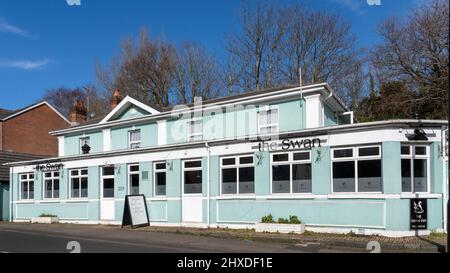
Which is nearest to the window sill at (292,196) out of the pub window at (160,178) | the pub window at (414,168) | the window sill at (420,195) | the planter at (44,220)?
the window sill at (420,195)

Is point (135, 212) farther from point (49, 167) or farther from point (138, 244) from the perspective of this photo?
point (49, 167)

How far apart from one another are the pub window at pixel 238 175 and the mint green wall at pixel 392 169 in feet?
17.7

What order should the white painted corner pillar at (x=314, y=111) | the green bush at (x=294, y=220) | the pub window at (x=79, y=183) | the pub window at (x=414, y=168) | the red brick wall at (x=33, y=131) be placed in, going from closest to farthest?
1. the pub window at (x=414, y=168)
2. the green bush at (x=294, y=220)
3. the white painted corner pillar at (x=314, y=111)
4. the pub window at (x=79, y=183)
5. the red brick wall at (x=33, y=131)

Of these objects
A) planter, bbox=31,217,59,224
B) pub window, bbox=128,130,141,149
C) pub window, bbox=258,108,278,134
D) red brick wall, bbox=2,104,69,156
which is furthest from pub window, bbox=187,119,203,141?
red brick wall, bbox=2,104,69,156

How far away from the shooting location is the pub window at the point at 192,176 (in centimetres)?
2164

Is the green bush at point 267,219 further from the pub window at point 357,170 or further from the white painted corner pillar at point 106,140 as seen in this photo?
the white painted corner pillar at point 106,140

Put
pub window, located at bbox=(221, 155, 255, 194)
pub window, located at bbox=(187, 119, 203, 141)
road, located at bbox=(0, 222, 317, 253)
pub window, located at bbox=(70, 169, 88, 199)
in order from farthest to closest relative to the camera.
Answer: pub window, located at bbox=(70, 169, 88, 199) → pub window, located at bbox=(187, 119, 203, 141) → pub window, located at bbox=(221, 155, 255, 194) → road, located at bbox=(0, 222, 317, 253)

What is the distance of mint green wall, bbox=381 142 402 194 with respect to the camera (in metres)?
16.5

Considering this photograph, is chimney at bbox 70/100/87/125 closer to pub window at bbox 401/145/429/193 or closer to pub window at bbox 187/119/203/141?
pub window at bbox 187/119/203/141

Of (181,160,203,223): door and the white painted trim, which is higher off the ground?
the white painted trim

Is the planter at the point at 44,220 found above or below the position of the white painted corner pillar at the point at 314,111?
below

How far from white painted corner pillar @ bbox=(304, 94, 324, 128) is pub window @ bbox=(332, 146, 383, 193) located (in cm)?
298
